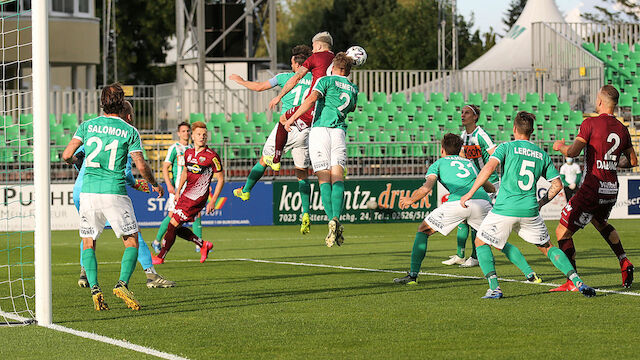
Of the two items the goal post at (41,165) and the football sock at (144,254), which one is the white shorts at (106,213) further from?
the football sock at (144,254)

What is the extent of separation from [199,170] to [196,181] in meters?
0.21

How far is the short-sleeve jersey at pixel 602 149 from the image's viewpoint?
Result: 10227 millimetres

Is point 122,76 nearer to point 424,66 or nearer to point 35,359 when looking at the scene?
point 424,66

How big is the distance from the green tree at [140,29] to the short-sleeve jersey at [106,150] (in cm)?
5076

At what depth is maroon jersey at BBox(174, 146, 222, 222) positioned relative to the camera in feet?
43.4

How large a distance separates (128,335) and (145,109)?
2394 cm

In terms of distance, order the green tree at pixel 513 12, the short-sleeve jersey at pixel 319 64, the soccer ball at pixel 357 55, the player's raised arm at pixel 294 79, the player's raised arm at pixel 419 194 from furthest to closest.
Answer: the green tree at pixel 513 12, the short-sleeve jersey at pixel 319 64, the player's raised arm at pixel 294 79, the soccer ball at pixel 357 55, the player's raised arm at pixel 419 194

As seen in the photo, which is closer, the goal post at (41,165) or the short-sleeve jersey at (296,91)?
the goal post at (41,165)

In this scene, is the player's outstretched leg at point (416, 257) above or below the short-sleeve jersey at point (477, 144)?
below

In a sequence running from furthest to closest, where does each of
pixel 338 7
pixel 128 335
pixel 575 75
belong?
pixel 338 7
pixel 575 75
pixel 128 335

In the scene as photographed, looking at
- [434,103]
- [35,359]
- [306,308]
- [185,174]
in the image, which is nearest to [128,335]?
[35,359]

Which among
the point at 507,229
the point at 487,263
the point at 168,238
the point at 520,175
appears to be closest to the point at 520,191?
the point at 520,175

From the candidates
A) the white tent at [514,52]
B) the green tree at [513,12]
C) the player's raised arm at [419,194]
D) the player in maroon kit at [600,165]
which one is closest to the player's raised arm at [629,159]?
the player in maroon kit at [600,165]

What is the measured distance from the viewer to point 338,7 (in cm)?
7719
